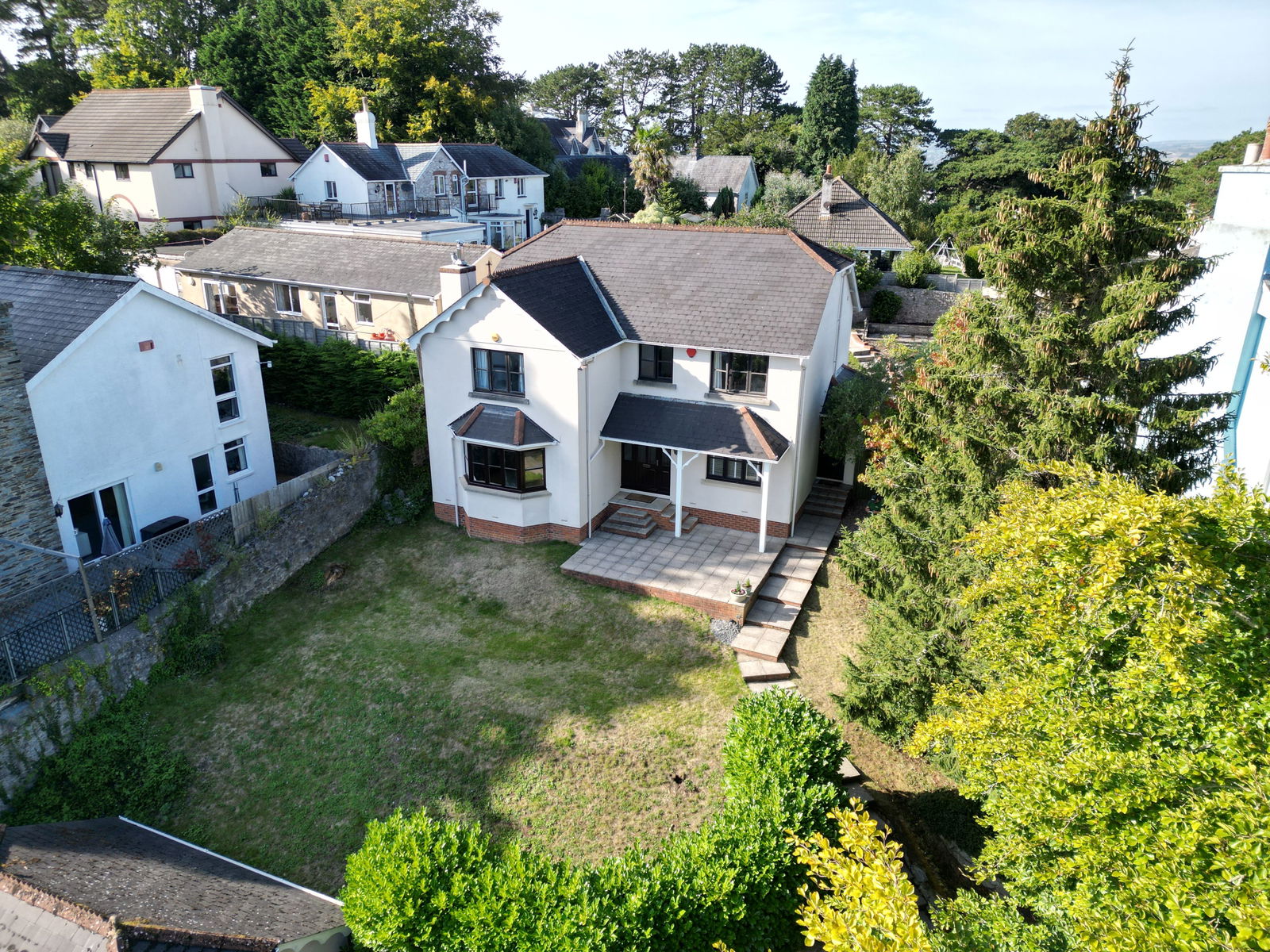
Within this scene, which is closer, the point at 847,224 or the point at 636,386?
the point at 636,386

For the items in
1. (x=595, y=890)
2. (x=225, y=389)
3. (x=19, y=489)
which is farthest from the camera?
(x=225, y=389)

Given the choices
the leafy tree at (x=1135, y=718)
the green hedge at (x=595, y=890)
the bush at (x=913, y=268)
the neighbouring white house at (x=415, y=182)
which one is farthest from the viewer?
the neighbouring white house at (x=415, y=182)

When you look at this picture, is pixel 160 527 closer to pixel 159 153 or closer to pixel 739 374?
pixel 739 374

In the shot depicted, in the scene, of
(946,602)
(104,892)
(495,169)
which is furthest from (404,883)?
(495,169)

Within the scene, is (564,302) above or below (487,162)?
below

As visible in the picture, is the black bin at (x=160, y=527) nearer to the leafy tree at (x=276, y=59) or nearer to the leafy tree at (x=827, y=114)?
the leafy tree at (x=276, y=59)

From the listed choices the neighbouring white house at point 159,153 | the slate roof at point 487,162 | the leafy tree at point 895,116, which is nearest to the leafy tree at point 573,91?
the leafy tree at point 895,116

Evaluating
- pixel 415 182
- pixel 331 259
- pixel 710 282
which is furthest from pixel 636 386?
pixel 415 182
